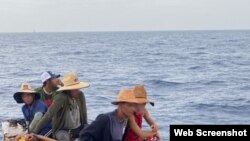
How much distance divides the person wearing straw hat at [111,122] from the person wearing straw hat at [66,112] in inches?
49.7

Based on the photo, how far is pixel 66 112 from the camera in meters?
6.43

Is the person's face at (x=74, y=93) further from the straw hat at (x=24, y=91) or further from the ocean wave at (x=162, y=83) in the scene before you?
the ocean wave at (x=162, y=83)

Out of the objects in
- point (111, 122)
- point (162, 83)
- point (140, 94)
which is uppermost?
point (140, 94)

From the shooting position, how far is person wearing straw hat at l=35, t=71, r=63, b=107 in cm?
716

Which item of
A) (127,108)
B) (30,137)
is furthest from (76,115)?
(127,108)

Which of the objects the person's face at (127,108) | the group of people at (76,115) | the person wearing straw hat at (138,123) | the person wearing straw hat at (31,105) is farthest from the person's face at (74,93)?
the person's face at (127,108)

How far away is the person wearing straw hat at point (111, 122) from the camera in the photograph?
4988 mm

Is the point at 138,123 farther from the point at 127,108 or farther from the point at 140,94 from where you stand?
the point at 127,108

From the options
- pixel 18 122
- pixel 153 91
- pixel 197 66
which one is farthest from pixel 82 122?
pixel 197 66

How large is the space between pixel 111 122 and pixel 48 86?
2.40m

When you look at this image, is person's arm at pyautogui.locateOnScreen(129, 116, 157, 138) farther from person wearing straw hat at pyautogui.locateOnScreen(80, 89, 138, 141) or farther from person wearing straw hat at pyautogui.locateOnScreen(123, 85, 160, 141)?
person wearing straw hat at pyautogui.locateOnScreen(80, 89, 138, 141)

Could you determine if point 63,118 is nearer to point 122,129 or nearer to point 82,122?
point 82,122

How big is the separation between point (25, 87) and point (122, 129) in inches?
89.7

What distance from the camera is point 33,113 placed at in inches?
271
